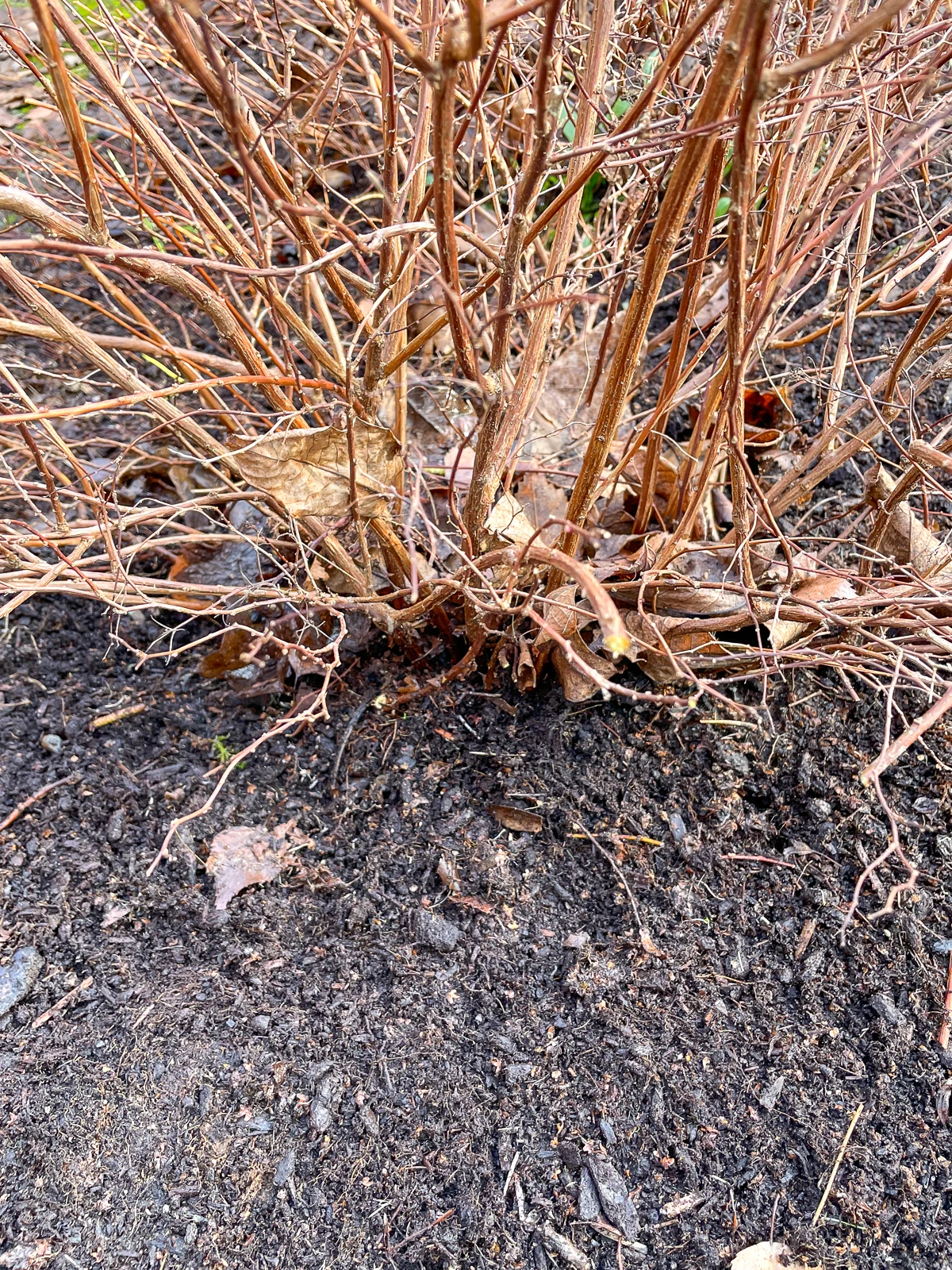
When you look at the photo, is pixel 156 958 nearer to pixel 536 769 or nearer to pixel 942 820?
pixel 536 769

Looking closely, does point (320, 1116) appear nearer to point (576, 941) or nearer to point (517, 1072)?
point (517, 1072)

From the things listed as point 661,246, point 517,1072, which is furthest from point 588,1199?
point 661,246

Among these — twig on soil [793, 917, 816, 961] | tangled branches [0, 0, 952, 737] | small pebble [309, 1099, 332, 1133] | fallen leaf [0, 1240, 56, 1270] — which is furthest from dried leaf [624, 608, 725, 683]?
fallen leaf [0, 1240, 56, 1270]

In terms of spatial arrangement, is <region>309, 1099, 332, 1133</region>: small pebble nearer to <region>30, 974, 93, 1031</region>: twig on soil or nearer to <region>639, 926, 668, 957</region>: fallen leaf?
<region>30, 974, 93, 1031</region>: twig on soil

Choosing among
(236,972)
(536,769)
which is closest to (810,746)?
(536,769)

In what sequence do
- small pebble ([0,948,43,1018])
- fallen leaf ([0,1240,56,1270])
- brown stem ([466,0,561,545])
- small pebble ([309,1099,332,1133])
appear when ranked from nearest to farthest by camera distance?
1. brown stem ([466,0,561,545])
2. fallen leaf ([0,1240,56,1270])
3. small pebble ([309,1099,332,1133])
4. small pebble ([0,948,43,1018])

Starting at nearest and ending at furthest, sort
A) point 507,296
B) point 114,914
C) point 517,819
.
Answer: point 507,296, point 114,914, point 517,819
